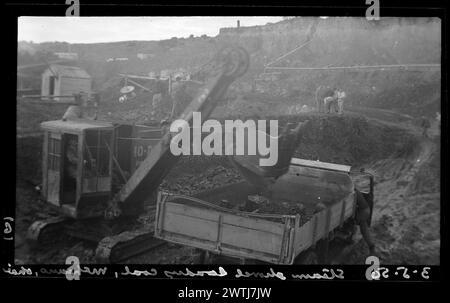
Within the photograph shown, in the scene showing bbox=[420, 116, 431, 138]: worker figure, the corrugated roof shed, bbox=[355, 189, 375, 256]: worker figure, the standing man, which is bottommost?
bbox=[355, 189, 375, 256]: worker figure

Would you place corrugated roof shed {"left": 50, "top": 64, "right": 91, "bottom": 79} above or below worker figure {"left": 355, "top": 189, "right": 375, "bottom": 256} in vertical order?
above

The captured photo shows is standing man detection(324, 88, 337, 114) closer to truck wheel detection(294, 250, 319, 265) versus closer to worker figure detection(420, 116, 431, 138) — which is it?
worker figure detection(420, 116, 431, 138)

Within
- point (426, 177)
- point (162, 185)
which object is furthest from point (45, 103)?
point (426, 177)

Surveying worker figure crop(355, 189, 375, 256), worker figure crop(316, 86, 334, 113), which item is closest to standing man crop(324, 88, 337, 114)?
worker figure crop(316, 86, 334, 113)

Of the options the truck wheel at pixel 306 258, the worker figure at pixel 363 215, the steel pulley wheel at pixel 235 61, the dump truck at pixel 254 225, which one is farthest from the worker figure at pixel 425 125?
the steel pulley wheel at pixel 235 61

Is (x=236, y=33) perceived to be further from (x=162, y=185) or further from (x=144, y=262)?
(x=144, y=262)

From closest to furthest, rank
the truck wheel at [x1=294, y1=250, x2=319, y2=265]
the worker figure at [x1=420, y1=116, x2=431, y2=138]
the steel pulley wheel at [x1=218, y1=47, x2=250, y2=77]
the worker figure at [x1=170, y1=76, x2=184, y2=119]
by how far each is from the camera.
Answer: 1. the truck wheel at [x1=294, y1=250, x2=319, y2=265]
2. the steel pulley wheel at [x1=218, y1=47, x2=250, y2=77]
3. the worker figure at [x1=420, y1=116, x2=431, y2=138]
4. the worker figure at [x1=170, y1=76, x2=184, y2=119]
